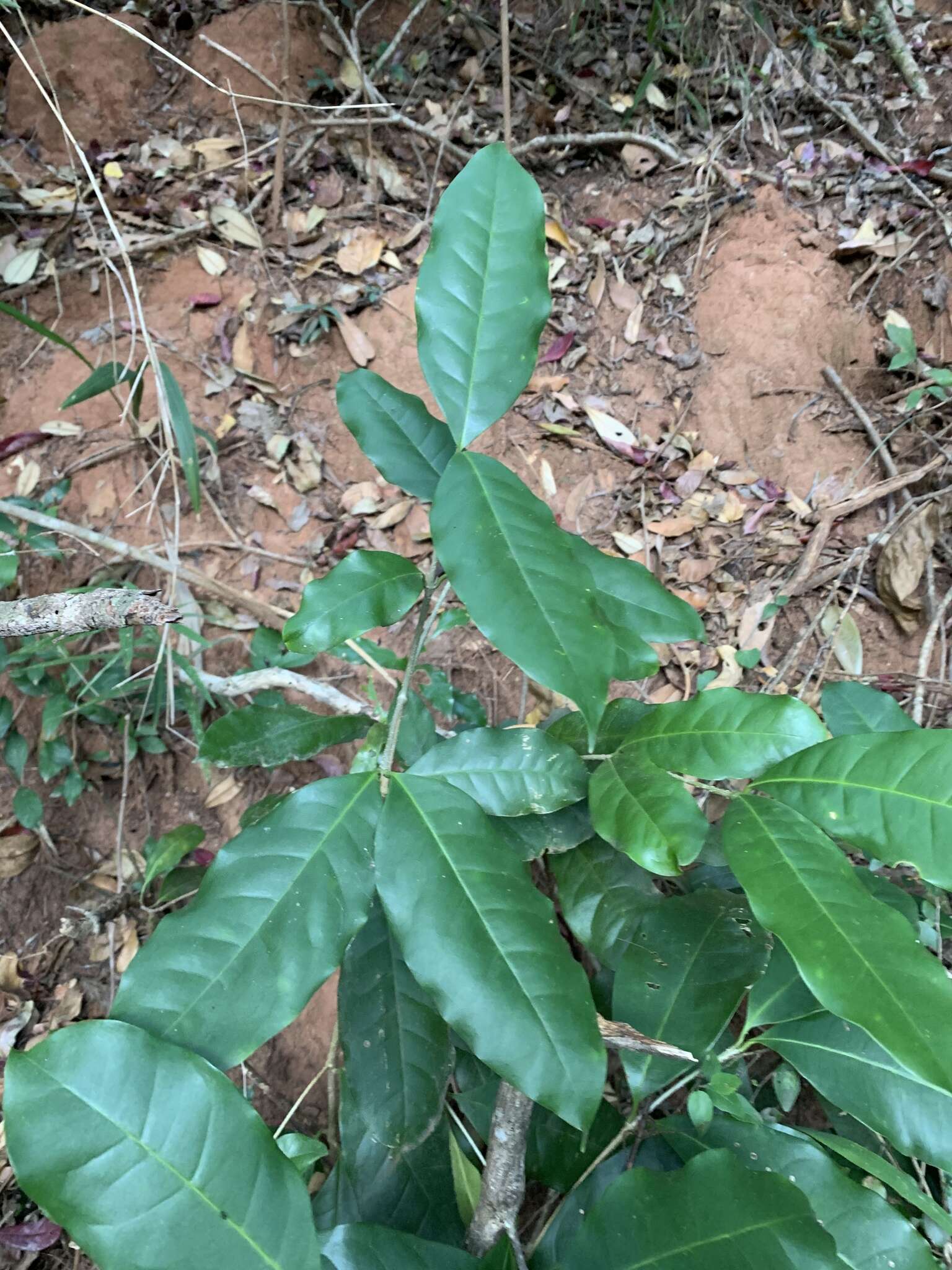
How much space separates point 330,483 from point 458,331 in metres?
1.37

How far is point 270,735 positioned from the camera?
1.07 metres

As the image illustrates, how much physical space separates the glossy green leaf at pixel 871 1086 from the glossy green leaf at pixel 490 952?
0.38 m

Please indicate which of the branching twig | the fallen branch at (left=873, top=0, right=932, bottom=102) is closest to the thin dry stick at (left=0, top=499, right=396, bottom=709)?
the branching twig

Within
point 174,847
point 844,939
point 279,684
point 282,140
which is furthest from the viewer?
point 282,140

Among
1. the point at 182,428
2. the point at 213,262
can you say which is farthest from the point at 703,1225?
the point at 213,262

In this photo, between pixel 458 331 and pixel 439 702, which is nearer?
pixel 458 331

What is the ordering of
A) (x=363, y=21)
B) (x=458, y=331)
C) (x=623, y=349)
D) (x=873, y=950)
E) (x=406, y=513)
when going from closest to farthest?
(x=873, y=950), (x=458, y=331), (x=406, y=513), (x=623, y=349), (x=363, y=21)

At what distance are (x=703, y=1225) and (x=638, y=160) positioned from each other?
2.79 metres

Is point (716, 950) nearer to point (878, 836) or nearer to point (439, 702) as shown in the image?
point (878, 836)

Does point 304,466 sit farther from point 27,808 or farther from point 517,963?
point 517,963

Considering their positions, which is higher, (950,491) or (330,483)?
(330,483)

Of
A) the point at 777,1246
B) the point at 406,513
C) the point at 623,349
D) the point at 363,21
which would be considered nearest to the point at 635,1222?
the point at 777,1246

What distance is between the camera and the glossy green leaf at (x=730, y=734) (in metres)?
0.75

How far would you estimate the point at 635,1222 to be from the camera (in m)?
0.66
